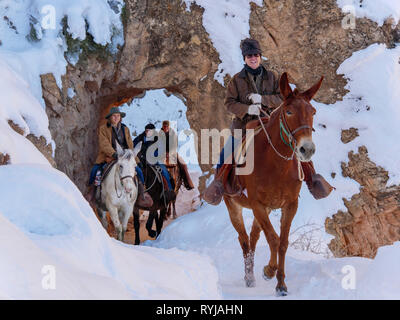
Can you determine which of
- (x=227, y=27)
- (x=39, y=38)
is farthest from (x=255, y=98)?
(x=227, y=27)

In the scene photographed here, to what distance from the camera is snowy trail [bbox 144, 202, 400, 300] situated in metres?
5.57

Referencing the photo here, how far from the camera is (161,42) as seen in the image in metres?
14.0

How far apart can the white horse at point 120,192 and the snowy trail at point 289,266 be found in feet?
2.64

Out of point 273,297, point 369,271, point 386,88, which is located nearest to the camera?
point 369,271

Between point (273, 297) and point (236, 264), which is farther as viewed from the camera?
point (236, 264)

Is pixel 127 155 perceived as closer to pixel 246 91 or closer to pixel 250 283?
pixel 246 91

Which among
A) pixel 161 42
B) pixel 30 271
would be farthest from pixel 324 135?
pixel 30 271

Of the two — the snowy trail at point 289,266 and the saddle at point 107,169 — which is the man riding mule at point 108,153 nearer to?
the saddle at point 107,169

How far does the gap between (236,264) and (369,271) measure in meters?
3.42

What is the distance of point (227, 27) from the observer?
46.3ft

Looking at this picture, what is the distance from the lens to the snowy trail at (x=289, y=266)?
557cm
